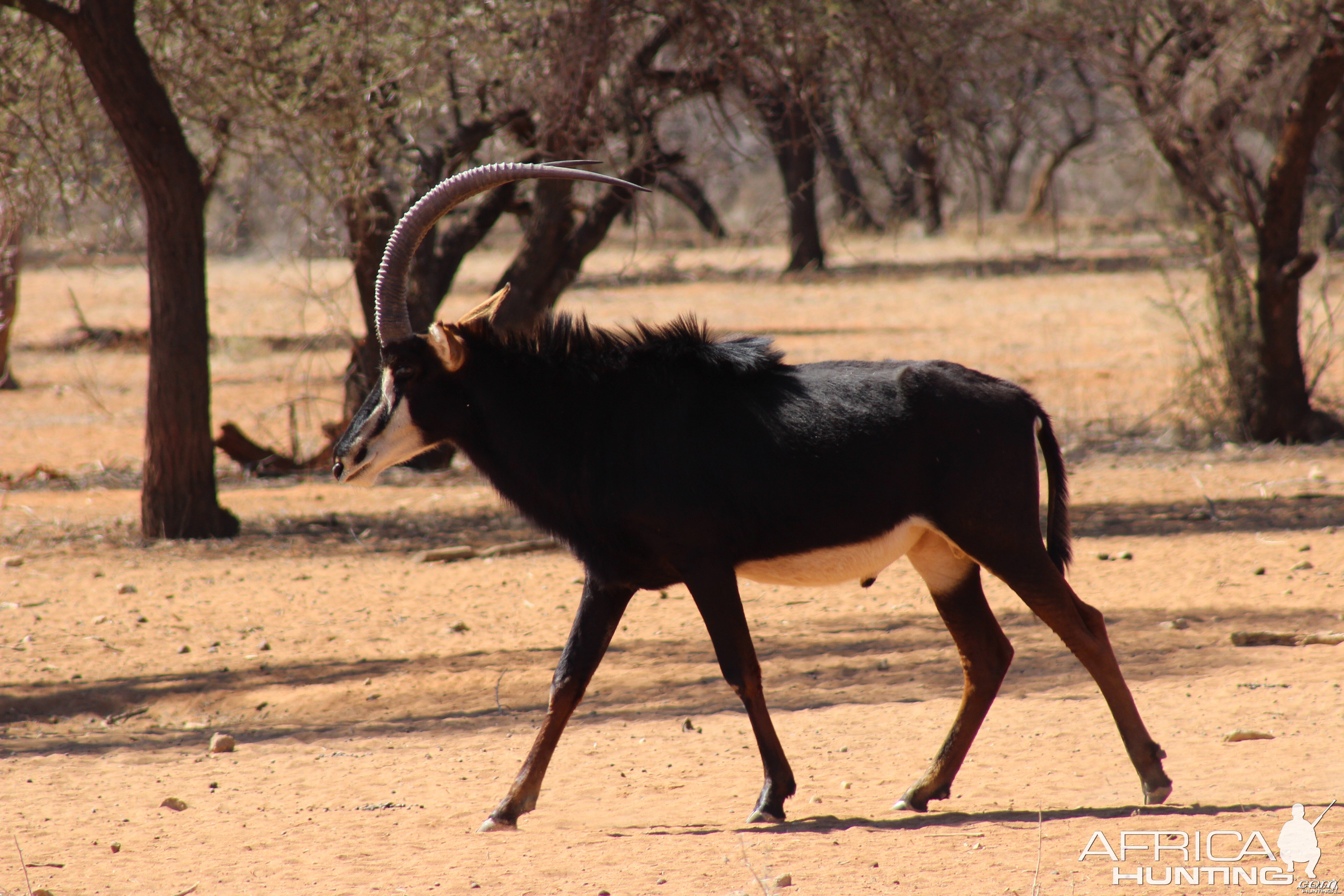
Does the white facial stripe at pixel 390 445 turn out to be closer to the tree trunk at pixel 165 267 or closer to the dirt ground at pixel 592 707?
the dirt ground at pixel 592 707

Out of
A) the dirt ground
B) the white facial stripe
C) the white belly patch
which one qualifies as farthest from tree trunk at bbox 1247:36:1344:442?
the white facial stripe

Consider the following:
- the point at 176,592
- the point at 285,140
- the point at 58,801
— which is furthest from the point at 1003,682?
the point at 285,140

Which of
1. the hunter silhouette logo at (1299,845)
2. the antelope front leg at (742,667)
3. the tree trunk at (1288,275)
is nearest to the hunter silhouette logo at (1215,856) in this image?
the hunter silhouette logo at (1299,845)

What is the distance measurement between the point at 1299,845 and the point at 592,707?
3382 mm

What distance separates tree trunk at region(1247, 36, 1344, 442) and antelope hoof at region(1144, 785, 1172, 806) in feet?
28.0

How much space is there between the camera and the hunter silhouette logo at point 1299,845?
12.4 ft

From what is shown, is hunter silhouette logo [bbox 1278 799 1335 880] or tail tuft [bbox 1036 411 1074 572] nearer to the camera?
hunter silhouette logo [bbox 1278 799 1335 880]

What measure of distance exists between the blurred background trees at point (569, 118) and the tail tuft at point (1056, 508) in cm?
458

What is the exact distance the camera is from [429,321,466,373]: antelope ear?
15.7 ft

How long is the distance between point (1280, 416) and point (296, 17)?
9197 millimetres

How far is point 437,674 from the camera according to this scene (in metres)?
6.95

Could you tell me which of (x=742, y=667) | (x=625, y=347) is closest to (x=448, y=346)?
(x=625, y=347)

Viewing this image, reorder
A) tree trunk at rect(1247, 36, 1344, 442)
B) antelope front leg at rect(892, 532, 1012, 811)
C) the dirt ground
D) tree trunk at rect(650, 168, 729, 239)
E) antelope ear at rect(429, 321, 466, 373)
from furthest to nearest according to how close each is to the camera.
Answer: tree trunk at rect(650, 168, 729, 239) < tree trunk at rect(1247, 36, 1344, 442) < antelope front leg at rect(892, 532, 1012, 811) < antelope ear at rect(429, 321, 466, 373) < the dirt ground

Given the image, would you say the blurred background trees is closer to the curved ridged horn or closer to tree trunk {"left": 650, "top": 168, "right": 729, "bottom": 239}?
tree trunk {"left": 650, "top": 168, "right": 729, "bottom": 239}
